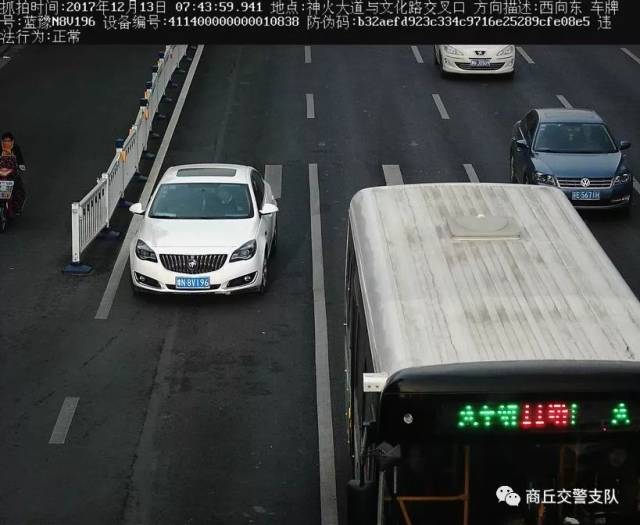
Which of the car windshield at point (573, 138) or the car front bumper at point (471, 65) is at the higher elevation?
the car windshield at point (573, 138)

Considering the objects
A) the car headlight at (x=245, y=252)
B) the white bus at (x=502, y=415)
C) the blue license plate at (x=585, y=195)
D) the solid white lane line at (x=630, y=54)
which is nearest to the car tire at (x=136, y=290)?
the car headlight at (x=245, y=252)

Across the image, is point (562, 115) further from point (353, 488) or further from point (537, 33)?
point (353, 488)

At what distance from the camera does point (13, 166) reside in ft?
78.1

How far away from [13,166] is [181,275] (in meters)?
5.39

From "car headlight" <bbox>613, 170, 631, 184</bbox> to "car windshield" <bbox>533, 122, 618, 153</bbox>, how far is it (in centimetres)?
73

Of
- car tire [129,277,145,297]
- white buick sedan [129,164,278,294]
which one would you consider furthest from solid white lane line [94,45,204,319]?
white buick sedan [129,164,278,294]

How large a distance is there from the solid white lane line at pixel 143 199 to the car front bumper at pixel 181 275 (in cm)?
66

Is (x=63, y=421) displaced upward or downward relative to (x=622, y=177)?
upward

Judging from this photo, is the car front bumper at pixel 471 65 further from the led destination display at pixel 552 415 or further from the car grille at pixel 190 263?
the led destination display at pixel 552 415

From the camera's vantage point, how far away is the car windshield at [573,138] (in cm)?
2519

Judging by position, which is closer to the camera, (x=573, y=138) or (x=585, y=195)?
(x=585, y=195)

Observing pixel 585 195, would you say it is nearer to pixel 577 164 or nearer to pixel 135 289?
pixel 577 164

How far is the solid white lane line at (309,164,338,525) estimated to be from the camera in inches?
552

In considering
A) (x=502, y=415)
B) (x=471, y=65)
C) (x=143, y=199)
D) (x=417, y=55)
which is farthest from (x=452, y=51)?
(x=502, y=415)
